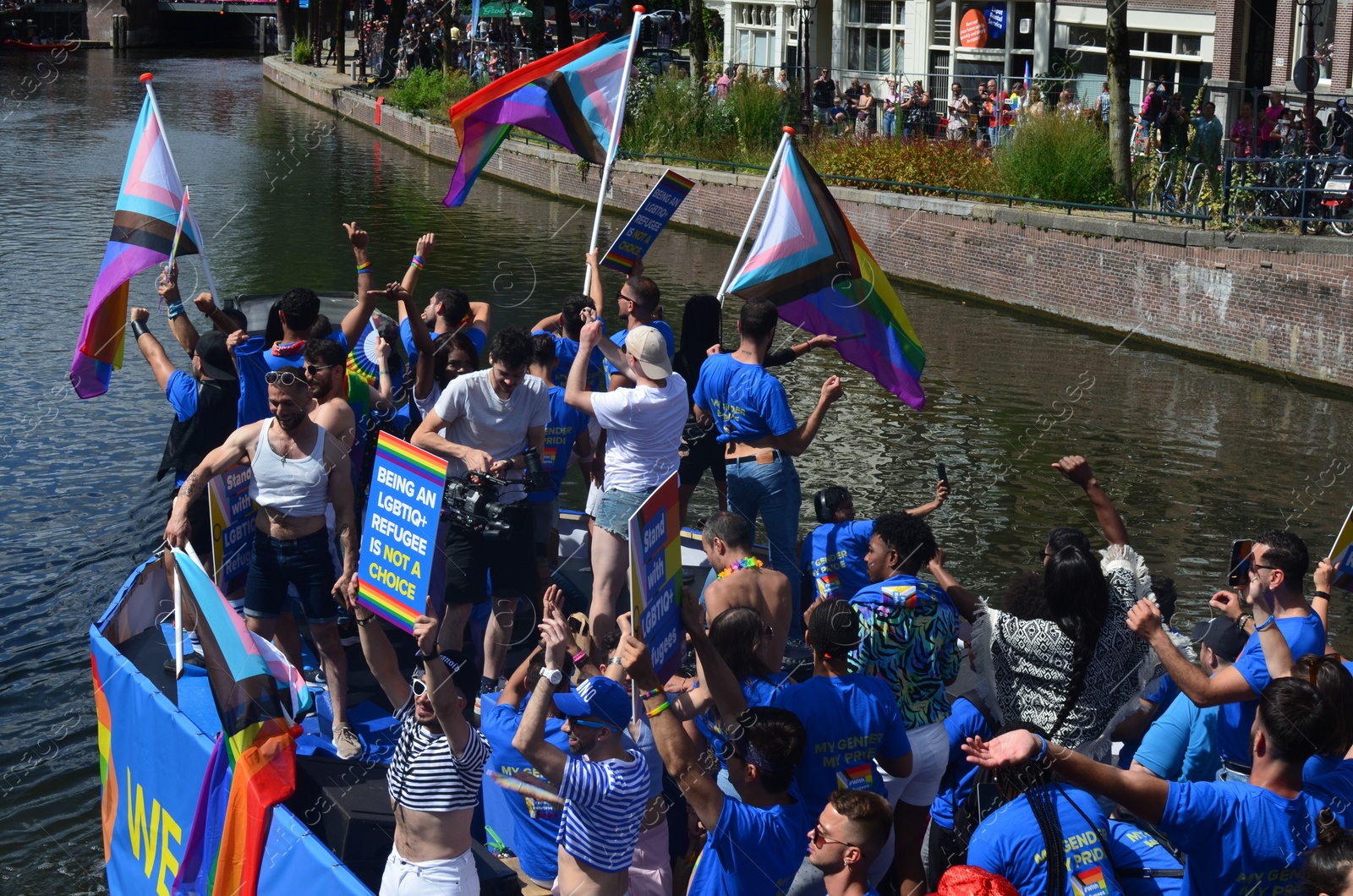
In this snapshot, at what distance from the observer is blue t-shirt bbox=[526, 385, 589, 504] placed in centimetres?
730

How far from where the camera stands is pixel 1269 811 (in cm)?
387

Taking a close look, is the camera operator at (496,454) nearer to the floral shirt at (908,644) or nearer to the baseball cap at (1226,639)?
the floral shirt at (908,644)

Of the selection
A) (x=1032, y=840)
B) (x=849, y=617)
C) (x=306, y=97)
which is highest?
(x=306, y=97)

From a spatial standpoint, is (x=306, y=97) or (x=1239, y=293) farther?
(x=306, y=97)

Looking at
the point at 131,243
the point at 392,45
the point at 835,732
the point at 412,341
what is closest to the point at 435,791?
the point at 835,732

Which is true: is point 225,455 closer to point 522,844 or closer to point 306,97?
point 522,844

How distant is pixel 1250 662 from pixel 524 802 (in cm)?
257

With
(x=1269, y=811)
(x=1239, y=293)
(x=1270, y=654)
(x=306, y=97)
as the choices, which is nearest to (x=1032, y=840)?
(x=1269, y=811)

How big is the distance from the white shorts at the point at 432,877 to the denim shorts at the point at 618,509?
226 centimetres

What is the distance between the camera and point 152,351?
24.1 ft

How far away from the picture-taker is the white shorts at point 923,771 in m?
5.00

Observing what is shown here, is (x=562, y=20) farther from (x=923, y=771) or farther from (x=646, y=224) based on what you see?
(x=923, y=771)

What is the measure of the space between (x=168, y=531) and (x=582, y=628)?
1861 mm

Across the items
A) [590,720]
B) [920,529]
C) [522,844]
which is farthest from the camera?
[920,529]
